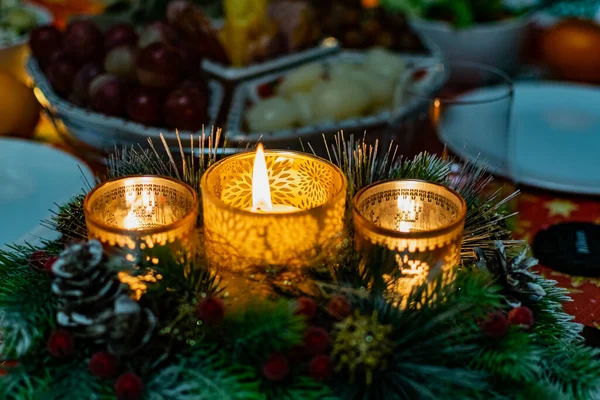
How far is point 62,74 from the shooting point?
88cm

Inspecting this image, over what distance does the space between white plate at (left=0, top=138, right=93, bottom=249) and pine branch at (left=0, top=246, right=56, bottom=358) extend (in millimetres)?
242

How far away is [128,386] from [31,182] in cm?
46

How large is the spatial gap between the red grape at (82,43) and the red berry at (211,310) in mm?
612

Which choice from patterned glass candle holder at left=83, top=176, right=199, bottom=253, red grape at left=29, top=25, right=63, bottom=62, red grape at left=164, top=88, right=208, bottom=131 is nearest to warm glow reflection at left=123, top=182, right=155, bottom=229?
patterned glass candle holder at left=83, top=176, right=199, bottom=253

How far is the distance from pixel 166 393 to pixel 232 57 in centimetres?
74

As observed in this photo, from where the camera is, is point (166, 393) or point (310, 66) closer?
point (166, 393)

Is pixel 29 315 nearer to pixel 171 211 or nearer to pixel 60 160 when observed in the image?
pixel 171 211

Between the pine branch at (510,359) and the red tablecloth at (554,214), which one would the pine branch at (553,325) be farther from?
the red tablecloth at (554,214)

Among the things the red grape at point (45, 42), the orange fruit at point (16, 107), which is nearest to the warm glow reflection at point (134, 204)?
the orange fruit at point (16, 107)

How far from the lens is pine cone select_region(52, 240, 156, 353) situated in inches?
14.5

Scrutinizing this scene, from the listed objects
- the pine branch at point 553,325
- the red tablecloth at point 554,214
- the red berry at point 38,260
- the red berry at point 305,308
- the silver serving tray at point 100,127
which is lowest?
the red tablecloth at point 554,214

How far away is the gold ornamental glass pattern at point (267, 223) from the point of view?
0.39 m

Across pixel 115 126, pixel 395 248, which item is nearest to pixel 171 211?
pixel 395 248

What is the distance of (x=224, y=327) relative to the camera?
391mm
